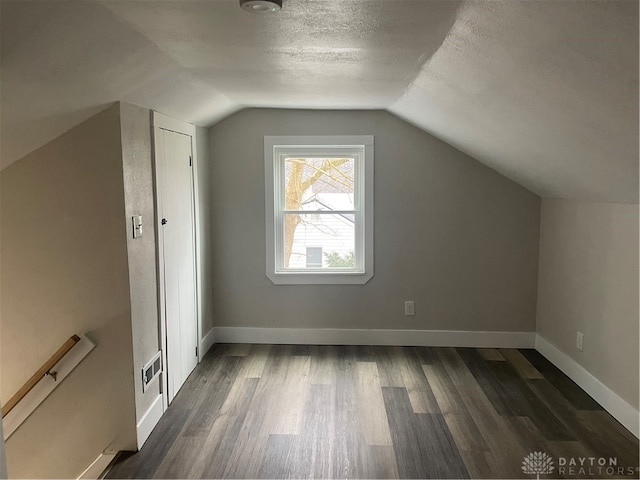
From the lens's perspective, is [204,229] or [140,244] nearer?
[140,244]

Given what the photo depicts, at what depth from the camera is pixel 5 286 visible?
2.56 metres

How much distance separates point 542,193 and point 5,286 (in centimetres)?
373

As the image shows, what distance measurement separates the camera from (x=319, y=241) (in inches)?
171

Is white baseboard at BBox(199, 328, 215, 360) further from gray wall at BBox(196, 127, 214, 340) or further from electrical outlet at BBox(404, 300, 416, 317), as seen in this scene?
electrical outlet at BBox(404, 300, 416, 317)

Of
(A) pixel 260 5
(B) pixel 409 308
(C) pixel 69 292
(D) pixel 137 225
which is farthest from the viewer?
(B) pixel 409 308

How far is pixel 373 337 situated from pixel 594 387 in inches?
68.2

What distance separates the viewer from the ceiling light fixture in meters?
1.57

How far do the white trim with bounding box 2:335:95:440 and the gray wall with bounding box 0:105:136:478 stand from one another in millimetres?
32

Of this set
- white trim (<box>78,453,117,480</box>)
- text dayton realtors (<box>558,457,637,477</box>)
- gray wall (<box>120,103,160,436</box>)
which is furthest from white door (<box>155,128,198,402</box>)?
text dayton realtors (<box>558,457,637,477</box>)

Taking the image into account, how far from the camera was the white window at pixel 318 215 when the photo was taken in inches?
166

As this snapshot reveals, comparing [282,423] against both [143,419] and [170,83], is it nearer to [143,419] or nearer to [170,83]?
[143,419]

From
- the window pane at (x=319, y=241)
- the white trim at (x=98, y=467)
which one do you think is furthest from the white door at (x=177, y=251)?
the window pane at (x=319, y=241)

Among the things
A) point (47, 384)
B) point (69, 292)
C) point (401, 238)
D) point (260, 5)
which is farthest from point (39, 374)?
point (401, 238)

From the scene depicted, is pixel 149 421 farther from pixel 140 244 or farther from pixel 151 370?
pixel 140 244
